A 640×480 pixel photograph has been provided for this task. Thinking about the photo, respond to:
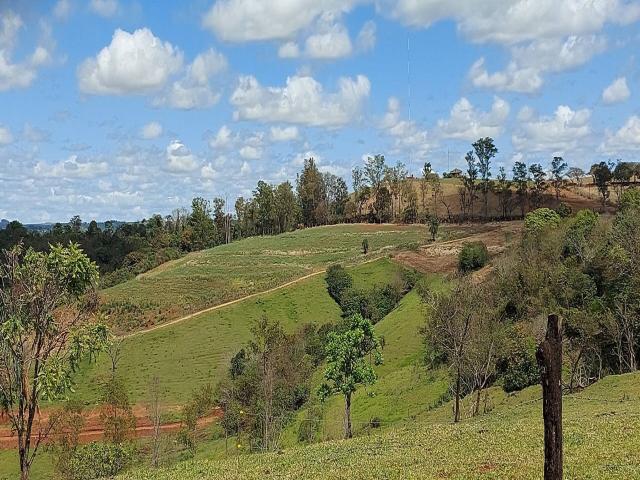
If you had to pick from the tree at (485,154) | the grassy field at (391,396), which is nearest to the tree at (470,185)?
the tree at (485,154)

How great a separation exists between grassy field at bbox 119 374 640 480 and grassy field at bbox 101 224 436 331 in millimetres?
73881

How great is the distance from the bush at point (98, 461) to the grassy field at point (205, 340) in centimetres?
2726

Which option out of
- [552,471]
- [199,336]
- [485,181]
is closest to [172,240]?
[485,181]

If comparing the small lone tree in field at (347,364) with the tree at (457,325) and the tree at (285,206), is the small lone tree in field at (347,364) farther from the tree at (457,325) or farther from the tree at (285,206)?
the tree at (285,206)

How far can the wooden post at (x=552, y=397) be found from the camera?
10.6 m

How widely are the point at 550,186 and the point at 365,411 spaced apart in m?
130

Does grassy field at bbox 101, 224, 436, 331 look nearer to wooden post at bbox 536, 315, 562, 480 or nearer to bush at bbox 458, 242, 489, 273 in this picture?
bush at bbox 458, 242, 489, 273

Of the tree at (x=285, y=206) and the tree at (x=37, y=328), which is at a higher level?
the tree at (x=285, y=206)

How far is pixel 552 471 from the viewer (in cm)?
1062

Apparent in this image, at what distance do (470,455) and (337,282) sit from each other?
79063 millimetres

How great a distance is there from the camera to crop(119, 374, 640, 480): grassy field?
19984 millimetres

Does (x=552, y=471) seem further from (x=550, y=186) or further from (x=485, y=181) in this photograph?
(x=550, y=186)

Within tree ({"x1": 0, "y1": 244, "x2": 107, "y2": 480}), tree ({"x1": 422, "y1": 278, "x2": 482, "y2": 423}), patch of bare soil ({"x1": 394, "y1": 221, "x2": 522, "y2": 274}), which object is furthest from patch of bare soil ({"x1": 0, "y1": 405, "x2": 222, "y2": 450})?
patch of bare soil ({"x1": 394, "y1": 221, "x2": 522, "y2": 274})

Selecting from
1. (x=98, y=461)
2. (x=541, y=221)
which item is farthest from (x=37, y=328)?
(x=541, y=221)
